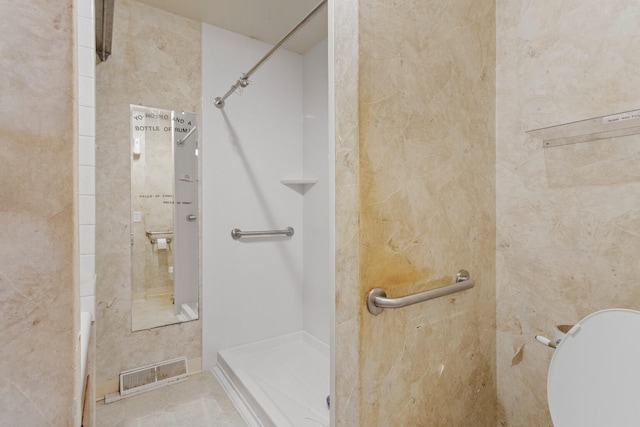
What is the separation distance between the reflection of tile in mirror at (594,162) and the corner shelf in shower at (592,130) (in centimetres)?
2

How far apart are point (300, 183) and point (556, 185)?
1.69 m

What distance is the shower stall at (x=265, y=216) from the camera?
6.90 feet

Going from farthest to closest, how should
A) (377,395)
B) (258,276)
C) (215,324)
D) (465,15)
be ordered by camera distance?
(258,276)
(215,324)
(465,15)
(377,395)

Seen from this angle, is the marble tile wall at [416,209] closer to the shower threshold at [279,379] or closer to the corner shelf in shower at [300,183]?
the shower threshold at [279,379]

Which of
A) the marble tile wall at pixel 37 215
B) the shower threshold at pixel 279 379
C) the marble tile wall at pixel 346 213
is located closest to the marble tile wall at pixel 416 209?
the marble tile wall at pixel 346 213

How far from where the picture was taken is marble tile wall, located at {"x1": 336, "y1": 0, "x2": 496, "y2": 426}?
853mm

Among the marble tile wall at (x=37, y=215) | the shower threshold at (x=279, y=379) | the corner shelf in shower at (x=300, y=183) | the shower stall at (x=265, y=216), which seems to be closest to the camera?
the marble tile wall at (x=37, y=215)

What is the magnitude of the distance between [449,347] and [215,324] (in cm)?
163

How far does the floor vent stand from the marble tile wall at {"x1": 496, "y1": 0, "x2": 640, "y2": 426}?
184cm

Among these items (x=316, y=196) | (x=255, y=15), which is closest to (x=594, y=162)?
(x=316, y=196)

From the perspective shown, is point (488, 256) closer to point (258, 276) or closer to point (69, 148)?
point (69, 148)

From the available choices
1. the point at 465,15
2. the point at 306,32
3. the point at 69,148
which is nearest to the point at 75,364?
the point at 69,148

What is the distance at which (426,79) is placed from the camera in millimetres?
998

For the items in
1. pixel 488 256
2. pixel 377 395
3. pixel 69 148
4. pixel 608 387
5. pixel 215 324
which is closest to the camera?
pixel 69 148
